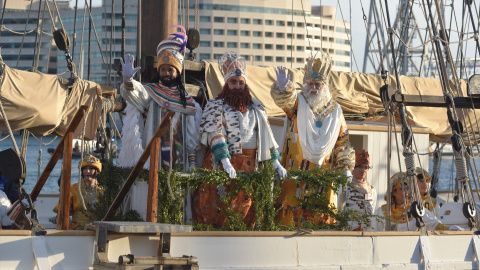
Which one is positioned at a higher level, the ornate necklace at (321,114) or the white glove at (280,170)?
the ornate necklace at (321,114)

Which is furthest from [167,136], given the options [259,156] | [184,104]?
[259,156]

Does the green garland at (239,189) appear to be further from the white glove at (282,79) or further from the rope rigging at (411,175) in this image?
the white glove at (282,79)

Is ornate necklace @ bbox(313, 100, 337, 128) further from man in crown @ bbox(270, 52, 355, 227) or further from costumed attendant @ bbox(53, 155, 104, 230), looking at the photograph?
costumed attendant @ bbox(53, 155, 104, 230)

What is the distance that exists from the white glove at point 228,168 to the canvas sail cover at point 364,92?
4.11 metres

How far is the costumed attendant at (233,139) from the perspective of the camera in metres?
7.17

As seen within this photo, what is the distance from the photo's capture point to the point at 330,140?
25.6 feet

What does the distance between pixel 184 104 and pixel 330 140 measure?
1351mm

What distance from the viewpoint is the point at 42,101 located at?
31.6 ft

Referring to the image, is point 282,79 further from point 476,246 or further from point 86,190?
point 476,246

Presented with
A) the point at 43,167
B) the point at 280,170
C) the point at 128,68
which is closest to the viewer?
the point at 128,68

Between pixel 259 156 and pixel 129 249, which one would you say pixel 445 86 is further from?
pixel 129 249

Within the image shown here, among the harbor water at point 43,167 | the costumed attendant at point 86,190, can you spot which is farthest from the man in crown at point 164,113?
the harbor water at point 43,167

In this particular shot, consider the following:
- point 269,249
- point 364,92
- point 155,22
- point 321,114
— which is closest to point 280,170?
point 269,249

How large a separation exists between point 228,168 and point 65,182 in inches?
51.1
